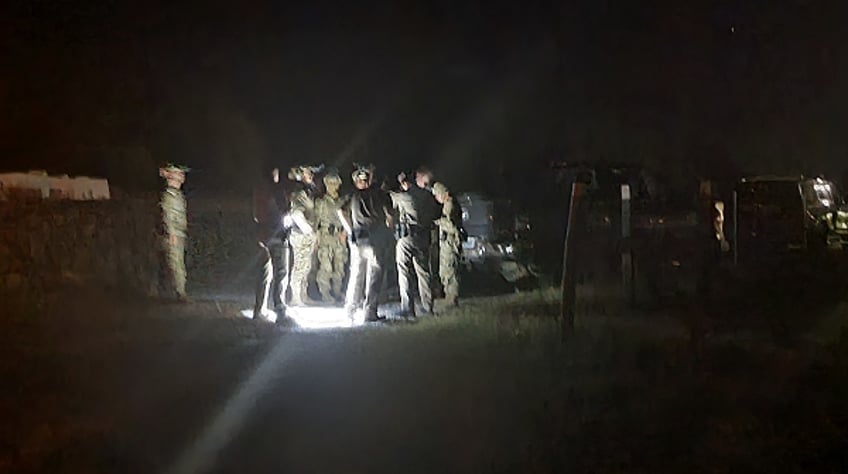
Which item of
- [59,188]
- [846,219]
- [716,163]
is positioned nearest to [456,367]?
[59,188]

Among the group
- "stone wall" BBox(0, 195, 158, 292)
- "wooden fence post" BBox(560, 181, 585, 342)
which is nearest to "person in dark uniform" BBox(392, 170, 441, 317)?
"wooden fence post" BBox(560, 181, 585, 342)

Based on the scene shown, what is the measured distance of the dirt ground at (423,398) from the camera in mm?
6875

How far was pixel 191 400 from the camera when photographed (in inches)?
334

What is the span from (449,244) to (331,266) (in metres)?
1.78

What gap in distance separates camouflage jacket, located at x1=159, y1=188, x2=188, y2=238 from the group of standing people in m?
2.14

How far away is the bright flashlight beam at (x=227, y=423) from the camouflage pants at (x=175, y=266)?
600 centimetres

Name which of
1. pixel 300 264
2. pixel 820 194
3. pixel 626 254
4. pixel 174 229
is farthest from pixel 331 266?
pixel 820 194

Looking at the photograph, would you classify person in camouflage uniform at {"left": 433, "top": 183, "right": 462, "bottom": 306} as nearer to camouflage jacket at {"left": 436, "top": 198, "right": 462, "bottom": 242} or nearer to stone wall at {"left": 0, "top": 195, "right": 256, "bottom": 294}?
camouflage jacket at {"left": 436, "top": 198, "right": 462, "bottom": 242}

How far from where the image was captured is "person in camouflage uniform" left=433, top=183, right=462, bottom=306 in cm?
1488

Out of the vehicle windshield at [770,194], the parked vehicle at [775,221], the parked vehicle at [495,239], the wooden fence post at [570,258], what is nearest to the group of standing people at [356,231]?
the wooden fence post at [570,258]

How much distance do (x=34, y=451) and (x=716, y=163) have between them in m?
19.8

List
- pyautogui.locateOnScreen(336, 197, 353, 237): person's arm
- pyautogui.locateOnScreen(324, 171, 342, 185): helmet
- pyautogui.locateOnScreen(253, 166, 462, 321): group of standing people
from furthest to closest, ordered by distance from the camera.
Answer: pyautogui.locateOnScreen(324, 171, 342, 185): helmet, pyautogui.locateOnScreen(336, 197, 353, 237): person's arm, pyautogui.locateOnScreen(253, 166, 462, 321): group of standing people

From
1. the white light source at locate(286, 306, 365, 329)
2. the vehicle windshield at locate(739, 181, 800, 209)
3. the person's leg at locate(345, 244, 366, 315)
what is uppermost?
the vehicle windshield at locate(739, 181, 800, 209)

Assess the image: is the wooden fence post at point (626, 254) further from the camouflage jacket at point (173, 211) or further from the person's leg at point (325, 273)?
the camouflage jacket at point (173, 211)
